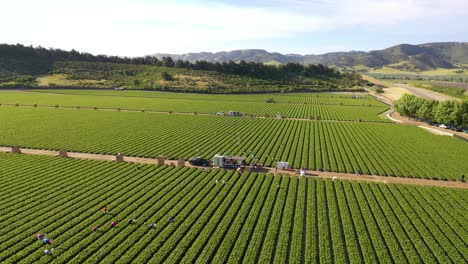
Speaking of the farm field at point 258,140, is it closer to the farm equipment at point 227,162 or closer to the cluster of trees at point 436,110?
the farm equipment at point 227,162

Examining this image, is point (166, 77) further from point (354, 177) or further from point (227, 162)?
point (354, 177)

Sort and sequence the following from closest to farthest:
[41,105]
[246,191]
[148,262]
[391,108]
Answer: [148,262]
[246,191]
[41,105]
[391,108]

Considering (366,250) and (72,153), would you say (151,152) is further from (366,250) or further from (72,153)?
(366,250)

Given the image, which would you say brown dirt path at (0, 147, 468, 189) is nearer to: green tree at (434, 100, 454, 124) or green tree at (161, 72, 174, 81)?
green tree at (434, 100, 454, 124)

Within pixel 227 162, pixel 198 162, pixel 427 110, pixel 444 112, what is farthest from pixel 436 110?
pixel 198 162

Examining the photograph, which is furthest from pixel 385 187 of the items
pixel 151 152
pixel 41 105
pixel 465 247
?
pixel 41 105

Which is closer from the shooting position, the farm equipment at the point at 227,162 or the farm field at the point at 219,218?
the farm field at the point at 219,218

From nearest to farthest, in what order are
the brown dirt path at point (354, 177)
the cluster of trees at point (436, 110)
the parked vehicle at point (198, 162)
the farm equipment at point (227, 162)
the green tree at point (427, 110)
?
the brown dirt path at point (354, 177), the farm equipment at point (227, 162), the parked vehicle at point (198, 162), the cluster of trees at point (436, 110), the green tree at point (427, 110)

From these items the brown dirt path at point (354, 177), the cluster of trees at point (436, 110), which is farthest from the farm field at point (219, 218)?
the cluster of trees at point (436, 110)
